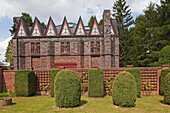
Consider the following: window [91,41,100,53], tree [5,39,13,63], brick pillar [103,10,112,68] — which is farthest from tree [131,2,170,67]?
tree [5,39,13,63]

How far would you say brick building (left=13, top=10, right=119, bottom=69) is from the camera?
23.0 metres

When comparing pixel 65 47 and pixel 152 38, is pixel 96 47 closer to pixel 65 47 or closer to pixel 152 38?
pixel 65 47

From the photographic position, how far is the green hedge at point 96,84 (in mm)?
11078

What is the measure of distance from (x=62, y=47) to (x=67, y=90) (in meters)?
16.7

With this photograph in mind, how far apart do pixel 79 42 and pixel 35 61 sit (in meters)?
9.69

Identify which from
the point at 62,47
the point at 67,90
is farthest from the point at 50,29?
the point at 67,90

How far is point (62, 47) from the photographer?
2336 cm

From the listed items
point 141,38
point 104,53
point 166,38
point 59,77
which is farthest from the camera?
point 141,38

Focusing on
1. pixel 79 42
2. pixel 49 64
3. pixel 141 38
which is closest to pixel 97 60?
pixel 79 42

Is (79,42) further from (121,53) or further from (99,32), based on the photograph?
(121,53)

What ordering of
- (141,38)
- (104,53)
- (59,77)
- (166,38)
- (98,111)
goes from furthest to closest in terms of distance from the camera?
(141,38), (166,38), (104,53), (59,77), (98,111)

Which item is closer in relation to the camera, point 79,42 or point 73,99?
point 73,99

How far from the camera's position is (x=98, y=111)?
722cm

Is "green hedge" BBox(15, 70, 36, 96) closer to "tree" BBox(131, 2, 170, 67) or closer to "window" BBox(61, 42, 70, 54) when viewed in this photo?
"window" BBox(61, 42, 70, 54)
